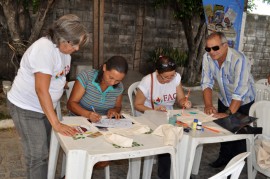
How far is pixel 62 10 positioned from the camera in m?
7.25

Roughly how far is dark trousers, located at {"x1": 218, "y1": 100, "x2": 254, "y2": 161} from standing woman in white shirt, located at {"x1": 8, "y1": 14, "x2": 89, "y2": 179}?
201cm

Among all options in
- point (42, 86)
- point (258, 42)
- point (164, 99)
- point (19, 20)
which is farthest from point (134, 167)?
point (258, 42)

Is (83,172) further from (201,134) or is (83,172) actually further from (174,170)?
(201,134)

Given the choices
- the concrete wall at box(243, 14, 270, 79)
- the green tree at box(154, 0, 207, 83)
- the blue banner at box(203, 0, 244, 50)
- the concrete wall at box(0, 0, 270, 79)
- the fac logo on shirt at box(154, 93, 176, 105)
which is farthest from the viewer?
the concrete wall at box(243, 14, 270, 79)

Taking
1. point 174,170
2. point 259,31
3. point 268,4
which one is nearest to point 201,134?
point 174,170

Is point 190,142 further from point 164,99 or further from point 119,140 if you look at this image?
point 164,99

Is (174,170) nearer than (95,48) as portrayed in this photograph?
Yes

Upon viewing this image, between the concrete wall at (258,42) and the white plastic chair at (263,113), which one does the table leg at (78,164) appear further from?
the concrete wall at (258,42)

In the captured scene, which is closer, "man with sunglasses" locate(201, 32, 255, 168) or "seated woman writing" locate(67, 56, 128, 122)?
"seated woman writing" locate(67, 56, 128, 122)

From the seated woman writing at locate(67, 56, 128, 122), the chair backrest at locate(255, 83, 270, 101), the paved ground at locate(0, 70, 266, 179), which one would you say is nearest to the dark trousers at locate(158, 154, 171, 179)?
the paved ground at locate(0, 70, 266, 179)

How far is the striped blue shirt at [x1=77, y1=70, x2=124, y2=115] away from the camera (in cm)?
283

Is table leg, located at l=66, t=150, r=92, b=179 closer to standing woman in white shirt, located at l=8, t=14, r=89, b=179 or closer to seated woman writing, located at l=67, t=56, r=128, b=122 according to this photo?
standing woman in white shirt, located at l=8, t=14, r=89, b=179

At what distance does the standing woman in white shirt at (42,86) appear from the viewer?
207 centimetres

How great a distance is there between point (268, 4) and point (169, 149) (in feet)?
43.7
